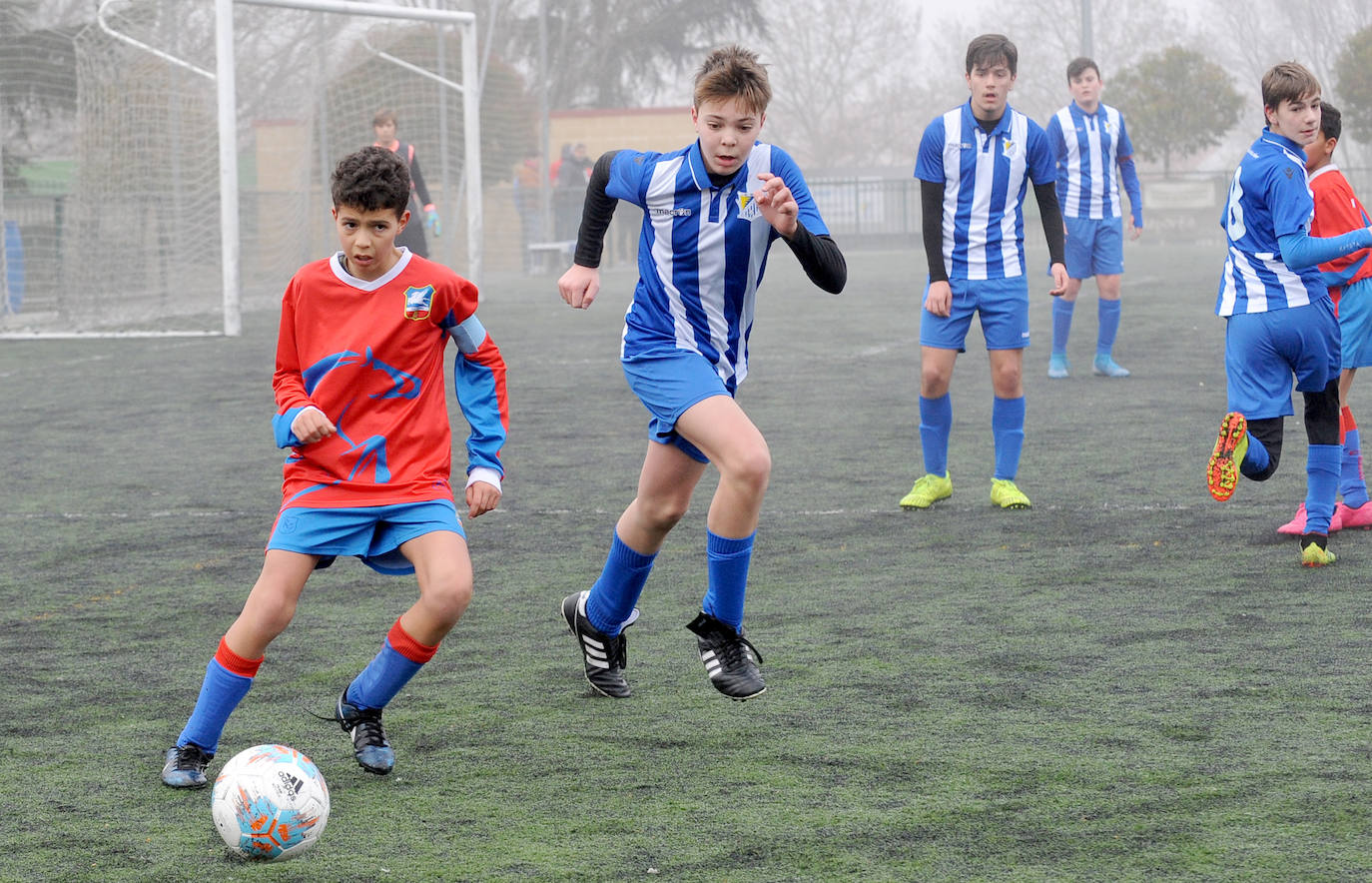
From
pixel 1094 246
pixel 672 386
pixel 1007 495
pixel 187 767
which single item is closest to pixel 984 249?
pixel 1007 495

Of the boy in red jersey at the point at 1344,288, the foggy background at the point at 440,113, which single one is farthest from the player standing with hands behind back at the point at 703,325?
the foggy background at the point at 440,113

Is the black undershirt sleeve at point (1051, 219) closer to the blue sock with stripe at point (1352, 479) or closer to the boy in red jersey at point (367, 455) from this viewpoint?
the blue sock with stripe at point (1352, 479)

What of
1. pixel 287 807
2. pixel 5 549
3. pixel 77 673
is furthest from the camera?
pixel 5 549

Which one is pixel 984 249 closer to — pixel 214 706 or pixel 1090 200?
pixel 214 706

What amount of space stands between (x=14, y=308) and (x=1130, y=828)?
1723cm

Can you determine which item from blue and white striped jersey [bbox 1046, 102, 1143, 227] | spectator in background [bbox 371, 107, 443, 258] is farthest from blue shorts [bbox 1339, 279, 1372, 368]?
spectator in background [bbox 371, 107, 443, 258]

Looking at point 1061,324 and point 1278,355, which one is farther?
point 1061,324

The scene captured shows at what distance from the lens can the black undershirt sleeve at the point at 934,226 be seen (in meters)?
7.09

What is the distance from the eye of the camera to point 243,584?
5.99 metres

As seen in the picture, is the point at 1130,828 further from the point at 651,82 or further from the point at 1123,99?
the point at 651,82

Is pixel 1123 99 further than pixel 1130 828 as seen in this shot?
Yes

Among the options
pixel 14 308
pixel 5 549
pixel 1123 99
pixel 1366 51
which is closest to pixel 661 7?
pixel 1123 99

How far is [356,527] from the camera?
3.79m

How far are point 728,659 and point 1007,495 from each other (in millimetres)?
3104
